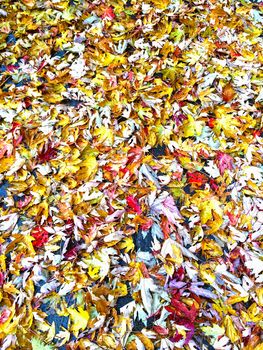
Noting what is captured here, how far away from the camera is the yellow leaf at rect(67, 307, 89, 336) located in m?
1.43

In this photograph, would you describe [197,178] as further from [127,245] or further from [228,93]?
[228,93]

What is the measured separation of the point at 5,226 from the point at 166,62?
1.29 meters

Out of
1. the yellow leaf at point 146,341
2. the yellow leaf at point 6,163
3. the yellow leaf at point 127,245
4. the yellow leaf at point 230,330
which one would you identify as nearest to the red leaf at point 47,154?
the yellow leaf at point 6,163

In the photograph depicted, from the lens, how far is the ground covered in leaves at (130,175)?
1452mm

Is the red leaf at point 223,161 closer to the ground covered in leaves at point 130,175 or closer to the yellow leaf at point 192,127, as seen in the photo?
the ground covered in leaves at point 130,175

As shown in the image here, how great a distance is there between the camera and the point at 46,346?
4.55ft

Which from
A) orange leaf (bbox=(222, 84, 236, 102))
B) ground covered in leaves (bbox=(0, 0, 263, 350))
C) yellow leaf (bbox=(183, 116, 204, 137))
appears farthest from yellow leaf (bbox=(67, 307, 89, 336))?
orange leaf (bbox=(222, 84, 236, 102))

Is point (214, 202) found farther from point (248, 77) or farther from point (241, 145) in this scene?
point (248, 77)

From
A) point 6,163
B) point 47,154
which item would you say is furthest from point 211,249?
point 6,163

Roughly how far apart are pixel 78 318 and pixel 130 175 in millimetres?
633

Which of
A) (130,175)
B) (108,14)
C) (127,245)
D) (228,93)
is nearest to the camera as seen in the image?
(127,245)

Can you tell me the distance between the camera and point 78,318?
1.44 metres

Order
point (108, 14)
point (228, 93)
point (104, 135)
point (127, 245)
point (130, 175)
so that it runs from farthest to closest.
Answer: point (108, 14), point (228, 93), point (104, 135), point (130, 175), point (127, 245)

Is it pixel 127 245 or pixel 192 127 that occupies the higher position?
pixel 192 127
